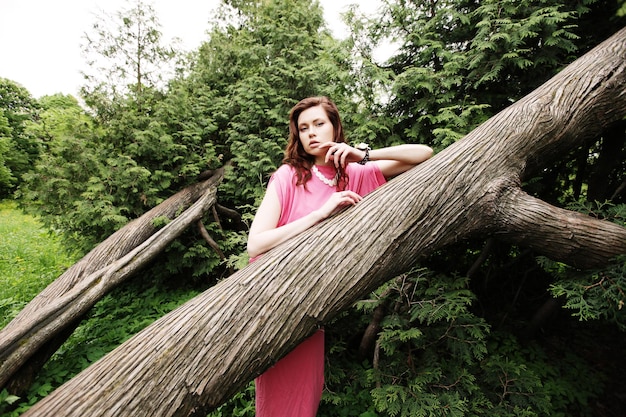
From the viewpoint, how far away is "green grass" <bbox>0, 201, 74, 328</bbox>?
14.5ft

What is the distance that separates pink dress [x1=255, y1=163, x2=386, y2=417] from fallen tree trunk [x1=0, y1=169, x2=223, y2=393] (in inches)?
91.6

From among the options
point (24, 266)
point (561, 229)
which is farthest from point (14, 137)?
point (561, 229)

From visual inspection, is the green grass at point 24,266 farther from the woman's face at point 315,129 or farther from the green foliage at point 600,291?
the green foliage at point 600,291

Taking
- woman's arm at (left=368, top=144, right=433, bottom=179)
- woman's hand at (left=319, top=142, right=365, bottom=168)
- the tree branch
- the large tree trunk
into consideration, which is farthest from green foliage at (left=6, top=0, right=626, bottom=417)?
woman's hand at (left=319, top=142, right=365, bottom=168)

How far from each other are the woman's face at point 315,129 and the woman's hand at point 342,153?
2.9 inches

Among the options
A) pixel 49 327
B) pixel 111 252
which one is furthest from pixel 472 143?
pixel 111 252

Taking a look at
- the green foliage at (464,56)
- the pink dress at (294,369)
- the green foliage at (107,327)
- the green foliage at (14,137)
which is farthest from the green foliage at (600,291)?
the green foliage at (14,137)

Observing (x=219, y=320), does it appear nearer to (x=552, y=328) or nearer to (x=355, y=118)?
(x=355, y=118)

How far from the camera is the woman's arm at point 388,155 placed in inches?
61.7

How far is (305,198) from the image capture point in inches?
67.5

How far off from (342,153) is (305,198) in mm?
361

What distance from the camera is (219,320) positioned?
1336 mm

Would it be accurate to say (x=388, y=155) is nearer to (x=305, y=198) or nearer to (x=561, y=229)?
(x=305, y=198)

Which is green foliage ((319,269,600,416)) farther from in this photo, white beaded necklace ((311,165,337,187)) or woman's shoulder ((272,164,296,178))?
woman's shoulder ((272,164,296,178))
